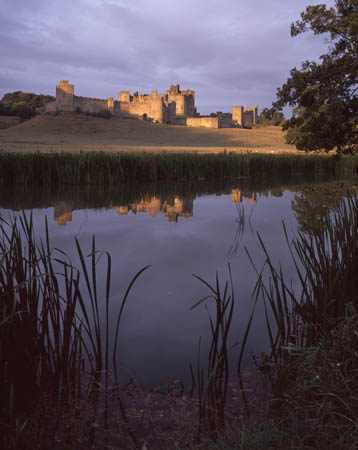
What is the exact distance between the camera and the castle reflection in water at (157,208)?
732 centimetres

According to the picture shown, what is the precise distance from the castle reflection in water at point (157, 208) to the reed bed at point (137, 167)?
2.60m

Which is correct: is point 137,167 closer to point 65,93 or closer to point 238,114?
point 65,93

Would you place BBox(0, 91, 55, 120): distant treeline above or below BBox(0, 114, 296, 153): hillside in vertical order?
above

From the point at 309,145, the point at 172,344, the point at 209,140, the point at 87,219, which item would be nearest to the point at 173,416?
the point at 172,344

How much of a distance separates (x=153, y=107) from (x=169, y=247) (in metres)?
63.5

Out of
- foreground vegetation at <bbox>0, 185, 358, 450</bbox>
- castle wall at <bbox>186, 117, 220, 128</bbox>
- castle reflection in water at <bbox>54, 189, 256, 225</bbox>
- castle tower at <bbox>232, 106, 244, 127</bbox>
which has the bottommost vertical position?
foreground vegetation at <bbox>0, 185, 358, 450</bbox>

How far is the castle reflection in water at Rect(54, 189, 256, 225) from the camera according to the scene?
7320 mm

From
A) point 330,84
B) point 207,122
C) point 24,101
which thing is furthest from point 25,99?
point 330,84

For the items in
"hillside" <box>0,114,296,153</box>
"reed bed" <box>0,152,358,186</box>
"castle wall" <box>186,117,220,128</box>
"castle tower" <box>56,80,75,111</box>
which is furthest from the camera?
"castle wall" <box>186,117,220,128</box>

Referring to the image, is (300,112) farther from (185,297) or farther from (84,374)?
(84,374)

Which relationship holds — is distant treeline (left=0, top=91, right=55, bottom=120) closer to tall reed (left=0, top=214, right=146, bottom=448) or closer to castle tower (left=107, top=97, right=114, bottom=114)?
castle tower (left=107, top=97, right=114, bottom=114)

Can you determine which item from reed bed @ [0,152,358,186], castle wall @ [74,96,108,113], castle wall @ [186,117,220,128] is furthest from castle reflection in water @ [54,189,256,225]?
castle wall @ [74,96,108,113]

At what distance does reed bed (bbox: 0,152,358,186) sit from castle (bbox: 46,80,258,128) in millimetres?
48067

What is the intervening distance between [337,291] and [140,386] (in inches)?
48.1
